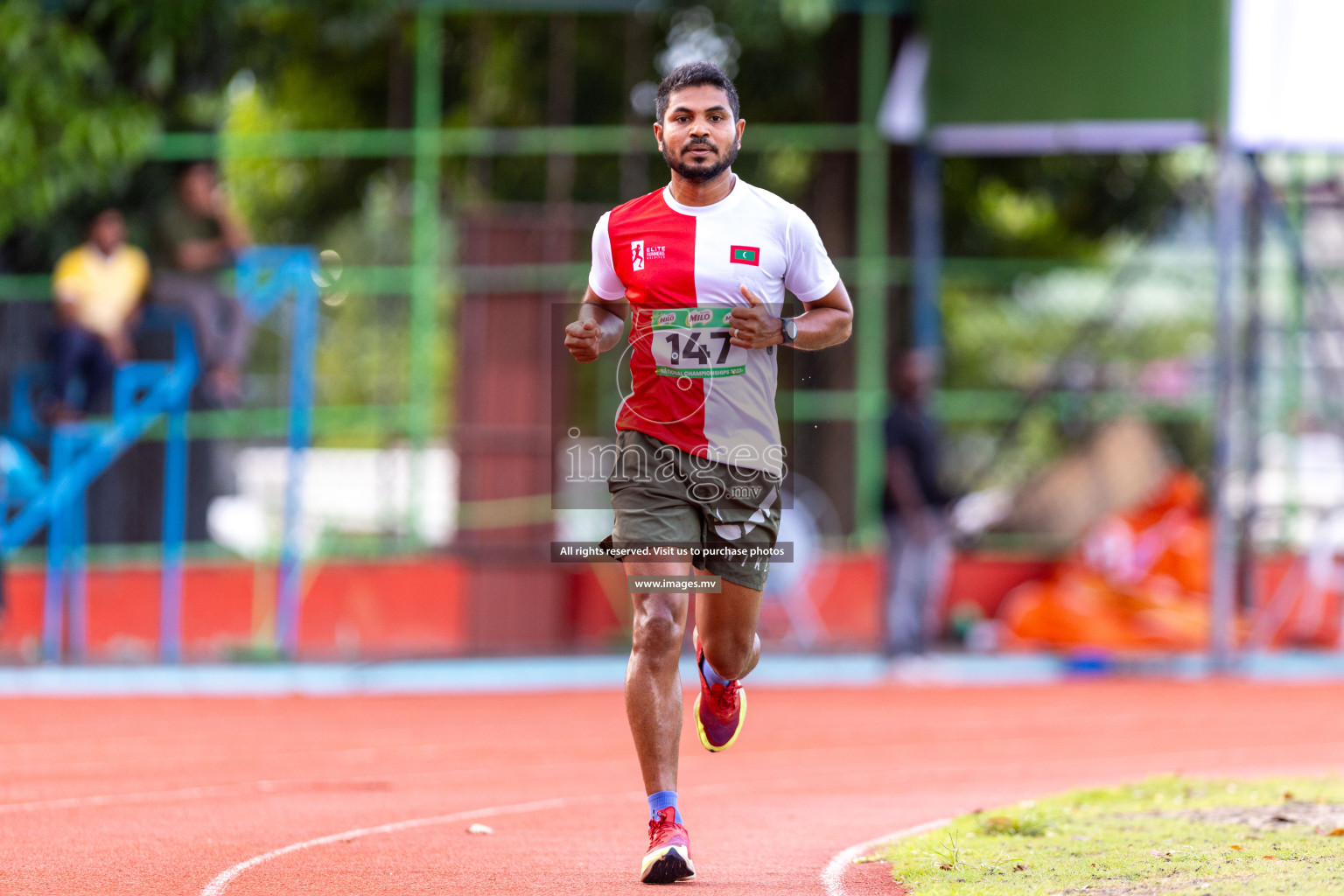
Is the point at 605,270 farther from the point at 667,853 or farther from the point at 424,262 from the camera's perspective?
the point at 424,262

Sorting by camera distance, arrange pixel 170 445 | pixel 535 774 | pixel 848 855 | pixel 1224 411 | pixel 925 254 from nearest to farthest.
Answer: pixel 848 855 → pixel 535 774 → pixel 1224 411 → pixel 170 445 → pixel 925 254

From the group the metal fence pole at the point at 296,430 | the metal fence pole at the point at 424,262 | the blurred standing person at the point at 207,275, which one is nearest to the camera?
the metal fence pole at the point at 296,430

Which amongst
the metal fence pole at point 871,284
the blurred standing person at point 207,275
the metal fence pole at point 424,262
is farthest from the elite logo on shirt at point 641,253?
the metal fence pole at point 871,284

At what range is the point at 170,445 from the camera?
15.2 meters

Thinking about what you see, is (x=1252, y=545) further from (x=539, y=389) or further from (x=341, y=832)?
(x=341, y=832)

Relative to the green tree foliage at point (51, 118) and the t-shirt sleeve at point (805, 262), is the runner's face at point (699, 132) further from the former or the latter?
the green tree foliage at point (51, 118)

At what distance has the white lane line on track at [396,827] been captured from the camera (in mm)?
5840

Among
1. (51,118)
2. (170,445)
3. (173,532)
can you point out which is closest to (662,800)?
(173,532)

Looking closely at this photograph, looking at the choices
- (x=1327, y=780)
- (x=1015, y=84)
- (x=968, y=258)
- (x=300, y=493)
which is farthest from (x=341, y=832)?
(x=968, y=258)

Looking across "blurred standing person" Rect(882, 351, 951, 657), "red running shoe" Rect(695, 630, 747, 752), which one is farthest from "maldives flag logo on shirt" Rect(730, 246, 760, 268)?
"blurred standing person" Rect(882, 351, 951, 657)

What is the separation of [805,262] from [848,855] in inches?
78.0

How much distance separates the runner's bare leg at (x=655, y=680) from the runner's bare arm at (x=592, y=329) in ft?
2.06

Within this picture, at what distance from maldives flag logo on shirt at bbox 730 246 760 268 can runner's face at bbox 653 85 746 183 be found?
0.22 m

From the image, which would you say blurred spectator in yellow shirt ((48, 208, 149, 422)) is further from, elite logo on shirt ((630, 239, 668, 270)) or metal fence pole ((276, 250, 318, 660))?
elite logo on shirt ((630, 239, 668, 270))
